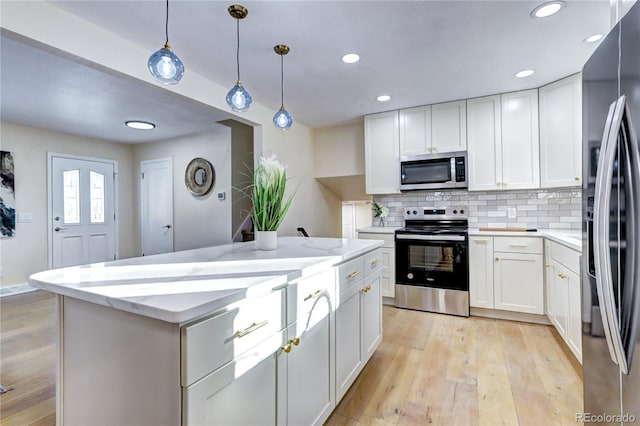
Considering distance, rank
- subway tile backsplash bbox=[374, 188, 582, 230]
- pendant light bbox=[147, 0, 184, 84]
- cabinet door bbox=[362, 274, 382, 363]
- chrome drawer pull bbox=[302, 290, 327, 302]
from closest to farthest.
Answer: chrome drawer pull bbox=[302, 290, 327, 302]
pendant light bbox=[147, 0, 184, 84]
cabinet door bbox=[362, 274, 382, 363]
subway tile backsplash bbox=[374, 188, 582, 230]

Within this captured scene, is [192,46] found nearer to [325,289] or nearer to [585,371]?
[325,289]

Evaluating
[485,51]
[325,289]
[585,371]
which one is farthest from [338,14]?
[585,371]

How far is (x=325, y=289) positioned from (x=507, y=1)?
79.1 inches

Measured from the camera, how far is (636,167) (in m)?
0.95

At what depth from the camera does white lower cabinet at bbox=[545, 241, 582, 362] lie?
2.12m

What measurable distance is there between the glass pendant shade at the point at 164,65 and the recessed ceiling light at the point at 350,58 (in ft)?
4.65

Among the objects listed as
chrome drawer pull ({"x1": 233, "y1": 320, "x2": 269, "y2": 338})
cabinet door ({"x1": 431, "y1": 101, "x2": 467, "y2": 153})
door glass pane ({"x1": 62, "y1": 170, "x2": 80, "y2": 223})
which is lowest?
chrome drawer pull ({"x1": 233, "y1": 320, "x2": 269, "y2": 338})

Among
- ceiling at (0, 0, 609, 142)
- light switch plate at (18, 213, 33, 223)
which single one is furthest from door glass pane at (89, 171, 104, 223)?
ceiling at (0, 0, 609, 142)

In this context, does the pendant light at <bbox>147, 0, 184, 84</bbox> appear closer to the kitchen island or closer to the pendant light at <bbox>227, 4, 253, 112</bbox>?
the pendant light at <bbox>227, 4, 253, 112</bbox>

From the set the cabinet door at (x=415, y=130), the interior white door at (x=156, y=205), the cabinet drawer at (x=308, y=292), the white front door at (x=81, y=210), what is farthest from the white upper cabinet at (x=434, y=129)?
the white front door at (x=81, y=210)

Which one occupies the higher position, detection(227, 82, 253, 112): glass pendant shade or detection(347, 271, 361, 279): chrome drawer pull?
detection(227, 82, 253, 112): glass pendant shade

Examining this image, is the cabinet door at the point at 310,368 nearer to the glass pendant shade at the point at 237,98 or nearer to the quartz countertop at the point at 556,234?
the glass pendant shade at the point at 237,98

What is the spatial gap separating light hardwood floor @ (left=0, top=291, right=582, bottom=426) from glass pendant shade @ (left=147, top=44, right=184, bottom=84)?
77.0 inches

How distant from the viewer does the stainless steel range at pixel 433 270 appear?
3.21 m
